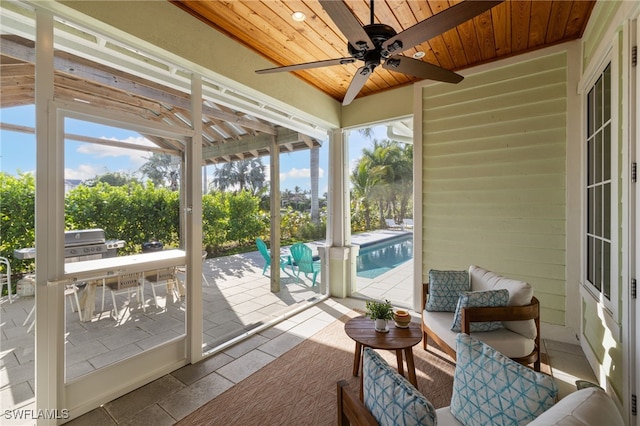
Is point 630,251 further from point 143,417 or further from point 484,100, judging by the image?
point 143,417

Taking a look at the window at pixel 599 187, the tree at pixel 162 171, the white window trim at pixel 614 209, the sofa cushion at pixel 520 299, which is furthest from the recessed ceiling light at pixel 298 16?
the sofa cushion at pixel 520 299

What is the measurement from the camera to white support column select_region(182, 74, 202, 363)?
2.70 metres

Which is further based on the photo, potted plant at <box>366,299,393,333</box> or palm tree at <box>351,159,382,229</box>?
palm tree at <box>351,159,382,229</box>

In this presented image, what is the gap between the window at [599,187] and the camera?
2.26 metres

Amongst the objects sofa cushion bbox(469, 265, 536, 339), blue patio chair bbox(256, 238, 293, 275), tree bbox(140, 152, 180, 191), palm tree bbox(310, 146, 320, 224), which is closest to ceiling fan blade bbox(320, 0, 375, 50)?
tree bbox(140, 152, 180, 191)

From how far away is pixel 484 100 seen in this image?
346cm

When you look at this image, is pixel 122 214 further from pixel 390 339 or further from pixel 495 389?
pixel 495 389

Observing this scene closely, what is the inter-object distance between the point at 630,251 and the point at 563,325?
171 centimetres

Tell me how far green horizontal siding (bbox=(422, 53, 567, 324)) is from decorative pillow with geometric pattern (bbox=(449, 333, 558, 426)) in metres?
2.50

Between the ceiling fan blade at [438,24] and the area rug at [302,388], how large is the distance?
2.21m

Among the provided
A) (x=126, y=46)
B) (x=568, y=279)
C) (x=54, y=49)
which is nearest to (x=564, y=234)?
(x=568, y=279)

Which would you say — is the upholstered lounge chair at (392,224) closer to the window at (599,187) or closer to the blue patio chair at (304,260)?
the blue patio chair at (304,260)

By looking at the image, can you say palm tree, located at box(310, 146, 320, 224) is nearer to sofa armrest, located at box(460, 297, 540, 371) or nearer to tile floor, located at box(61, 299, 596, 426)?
tile floor, located at box(61, 299, 596, 426)

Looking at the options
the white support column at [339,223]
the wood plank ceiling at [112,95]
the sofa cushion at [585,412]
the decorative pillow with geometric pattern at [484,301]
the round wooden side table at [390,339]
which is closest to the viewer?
the sofa cushion at [585,412]
